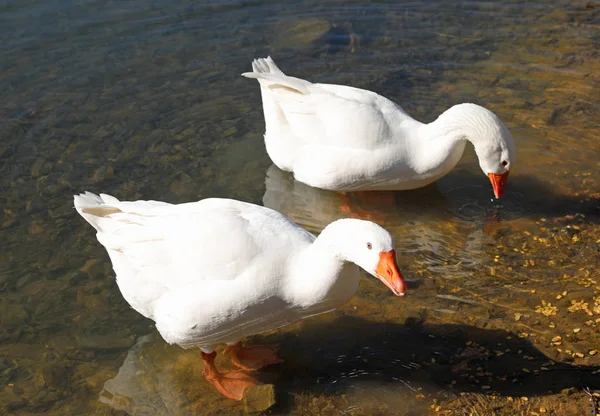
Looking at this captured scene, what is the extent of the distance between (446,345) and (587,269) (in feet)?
5.01

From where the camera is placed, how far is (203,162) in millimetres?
7496

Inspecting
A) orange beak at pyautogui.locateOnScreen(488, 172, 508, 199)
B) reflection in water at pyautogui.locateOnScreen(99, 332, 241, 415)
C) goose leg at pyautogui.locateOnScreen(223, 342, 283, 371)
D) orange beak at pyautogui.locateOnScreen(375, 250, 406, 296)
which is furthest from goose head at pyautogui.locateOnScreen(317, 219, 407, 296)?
orange beak at pyautogui.locateOnScreen(488, 172, 508, 199)

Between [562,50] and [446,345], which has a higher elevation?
[562,50]

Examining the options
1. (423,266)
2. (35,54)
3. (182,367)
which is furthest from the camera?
(35,54)

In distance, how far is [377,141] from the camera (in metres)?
6.53

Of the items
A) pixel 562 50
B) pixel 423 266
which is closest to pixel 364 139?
pixel 423 266

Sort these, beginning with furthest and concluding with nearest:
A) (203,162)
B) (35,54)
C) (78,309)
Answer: (35,54), (203,162), (78,309)

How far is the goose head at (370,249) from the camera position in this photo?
4.41 meters

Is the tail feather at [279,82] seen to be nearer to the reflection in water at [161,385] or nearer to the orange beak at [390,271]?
the reflection in water at [161,385]

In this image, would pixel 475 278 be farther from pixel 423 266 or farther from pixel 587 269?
pixel 587 269

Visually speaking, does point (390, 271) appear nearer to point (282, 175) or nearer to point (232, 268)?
point (232, 268)

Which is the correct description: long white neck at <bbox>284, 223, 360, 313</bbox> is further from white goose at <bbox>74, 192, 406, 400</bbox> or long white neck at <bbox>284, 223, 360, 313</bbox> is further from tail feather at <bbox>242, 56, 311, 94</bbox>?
tail feather at <bbox>242, 56, 311, 94</bbox>

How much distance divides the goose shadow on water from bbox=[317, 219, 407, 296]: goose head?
0.96 m

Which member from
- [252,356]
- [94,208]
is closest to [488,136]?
[252,356]
